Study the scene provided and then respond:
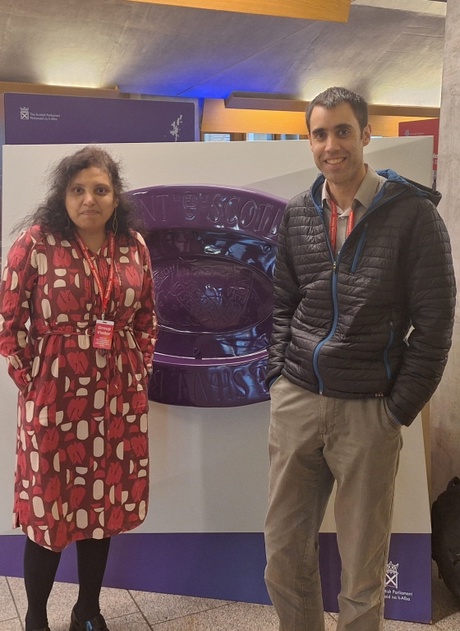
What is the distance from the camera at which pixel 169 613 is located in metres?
2.20

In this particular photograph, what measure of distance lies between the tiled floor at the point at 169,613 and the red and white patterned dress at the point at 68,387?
533 millimetres

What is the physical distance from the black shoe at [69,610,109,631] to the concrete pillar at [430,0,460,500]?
4.81 ft

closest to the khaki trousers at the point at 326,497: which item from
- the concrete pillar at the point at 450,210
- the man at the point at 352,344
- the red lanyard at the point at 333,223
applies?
the man at the point at 352,344

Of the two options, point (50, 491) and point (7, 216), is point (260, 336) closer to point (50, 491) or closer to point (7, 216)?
point (50, 491)

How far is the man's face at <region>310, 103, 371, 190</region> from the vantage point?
4.86 ft

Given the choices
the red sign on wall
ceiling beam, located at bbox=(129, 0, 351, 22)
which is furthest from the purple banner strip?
the red sign on wall

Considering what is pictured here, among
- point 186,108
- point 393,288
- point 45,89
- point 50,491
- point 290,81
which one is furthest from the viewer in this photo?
point 290,81

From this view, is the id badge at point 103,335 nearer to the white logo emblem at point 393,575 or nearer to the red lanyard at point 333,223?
the red lanyard at point 333,223

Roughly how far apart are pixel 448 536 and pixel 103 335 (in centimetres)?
146

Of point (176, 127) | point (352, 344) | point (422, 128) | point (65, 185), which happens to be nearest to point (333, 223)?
point (352, 344)

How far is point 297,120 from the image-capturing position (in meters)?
7.11

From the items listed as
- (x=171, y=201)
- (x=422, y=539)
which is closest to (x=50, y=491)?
(x=171, y=201)

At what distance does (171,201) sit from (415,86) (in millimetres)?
5933

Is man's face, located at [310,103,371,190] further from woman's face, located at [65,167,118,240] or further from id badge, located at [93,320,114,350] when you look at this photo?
id badge, located at [93,320,114,350]
